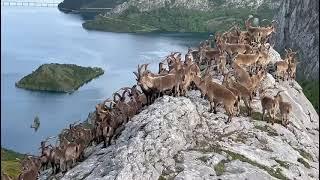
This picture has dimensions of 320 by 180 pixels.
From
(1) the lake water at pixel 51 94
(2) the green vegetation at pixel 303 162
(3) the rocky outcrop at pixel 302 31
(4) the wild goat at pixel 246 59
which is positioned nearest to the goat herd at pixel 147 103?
(4) the wild goat at pixel 246 59

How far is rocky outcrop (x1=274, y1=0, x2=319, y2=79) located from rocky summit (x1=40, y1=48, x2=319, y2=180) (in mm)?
98525

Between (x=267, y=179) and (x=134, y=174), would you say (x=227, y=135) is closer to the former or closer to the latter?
(x=267, y=179)

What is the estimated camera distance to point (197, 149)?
59.9 ft

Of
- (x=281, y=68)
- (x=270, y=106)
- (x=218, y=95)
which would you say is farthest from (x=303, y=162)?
(x=281, y=68)

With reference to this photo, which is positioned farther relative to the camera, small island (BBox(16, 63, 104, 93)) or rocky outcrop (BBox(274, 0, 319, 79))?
small island (BBox(16, 63, 104, 93))

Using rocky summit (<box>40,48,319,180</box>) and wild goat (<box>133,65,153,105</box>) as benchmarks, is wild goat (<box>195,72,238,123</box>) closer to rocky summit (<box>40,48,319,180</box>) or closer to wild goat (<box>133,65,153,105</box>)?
rocky summit (<box>40,48,319,180</box>)

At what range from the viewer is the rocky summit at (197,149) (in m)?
16.6

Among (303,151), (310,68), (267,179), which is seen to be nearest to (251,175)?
(267,179)

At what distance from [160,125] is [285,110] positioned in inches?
246

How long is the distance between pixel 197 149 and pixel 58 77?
162257 millimetres

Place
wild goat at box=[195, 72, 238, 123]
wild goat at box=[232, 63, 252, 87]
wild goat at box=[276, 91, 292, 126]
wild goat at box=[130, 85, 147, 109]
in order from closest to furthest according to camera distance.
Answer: wild goat at box=[195, 72, 238, 123]
wild goat at box=[130, 85, 147, 109]
wild goat at box=[276, 91, 292, 126]
wild goat at box=[232, 63, 252, 87]

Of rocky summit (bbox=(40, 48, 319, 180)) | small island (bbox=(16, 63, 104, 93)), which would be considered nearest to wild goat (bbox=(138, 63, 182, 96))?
rocky summit (bbox=(40, 48, 319, 180))

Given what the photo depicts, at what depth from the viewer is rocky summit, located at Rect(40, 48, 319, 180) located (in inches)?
654

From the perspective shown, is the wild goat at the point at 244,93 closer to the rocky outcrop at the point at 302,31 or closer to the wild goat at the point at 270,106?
the wild goat at the point at 270,106
